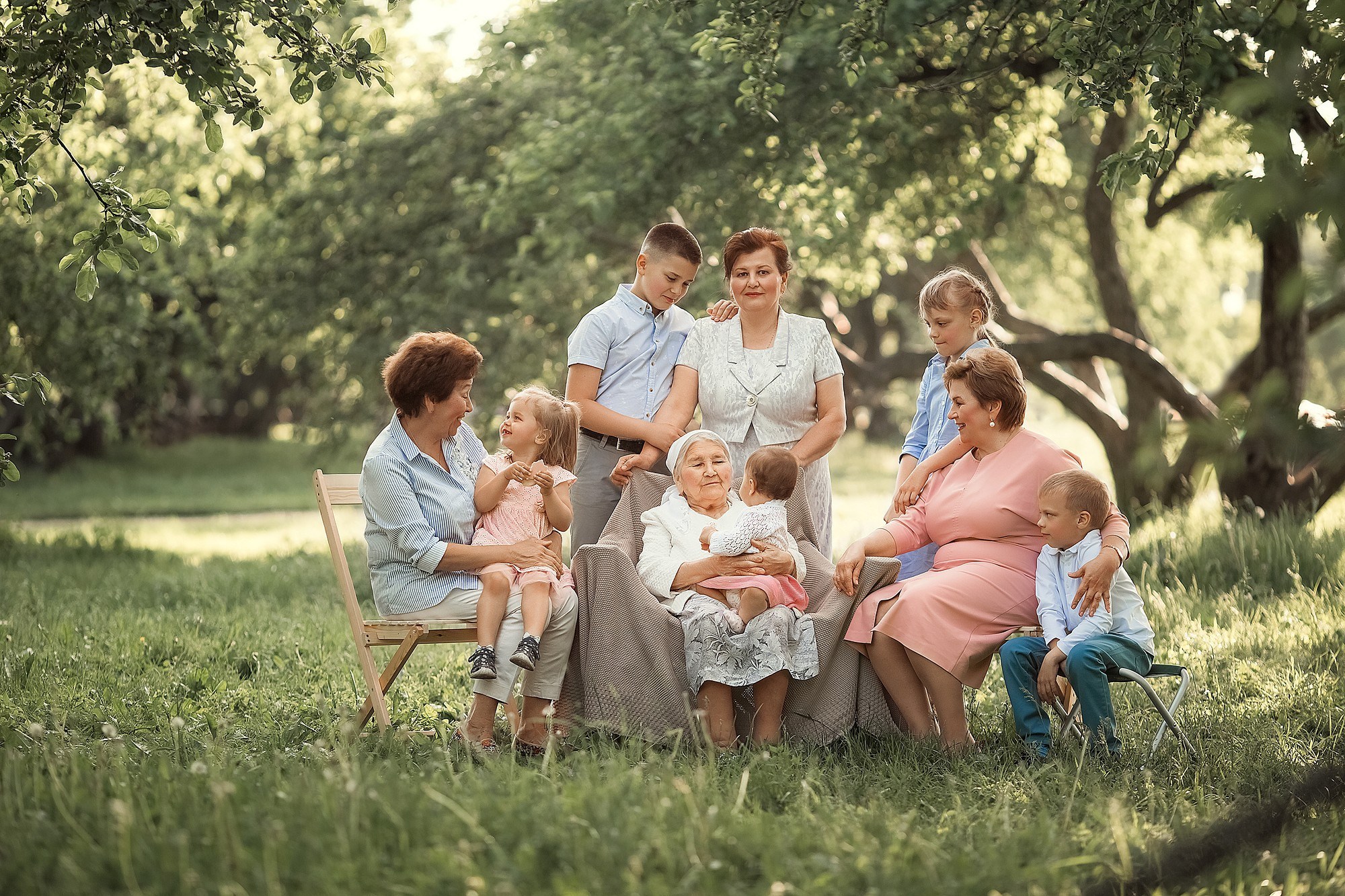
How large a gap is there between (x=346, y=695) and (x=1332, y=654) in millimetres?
4554

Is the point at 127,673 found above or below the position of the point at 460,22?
below

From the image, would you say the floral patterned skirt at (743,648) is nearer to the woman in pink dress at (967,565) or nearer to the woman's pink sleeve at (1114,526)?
the woman in pink dress at (967,565)

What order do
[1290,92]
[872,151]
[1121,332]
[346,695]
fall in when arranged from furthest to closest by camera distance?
[1121,332]
[872,151]
[346,695]
[1290,92]

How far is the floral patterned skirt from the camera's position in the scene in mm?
4359

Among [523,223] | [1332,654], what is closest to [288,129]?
[523,223]

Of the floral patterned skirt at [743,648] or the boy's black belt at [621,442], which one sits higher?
the boy's black belt at [621,442]

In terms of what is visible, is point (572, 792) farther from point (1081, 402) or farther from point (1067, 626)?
point (1081, 402)

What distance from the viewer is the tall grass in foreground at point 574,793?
2.82m

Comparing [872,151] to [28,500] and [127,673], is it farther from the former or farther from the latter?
[28,500]

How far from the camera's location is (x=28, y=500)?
18656 mm

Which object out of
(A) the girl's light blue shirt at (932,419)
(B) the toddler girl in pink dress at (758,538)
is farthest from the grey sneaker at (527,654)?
(A) the girl's light blue shirt at (932,419)

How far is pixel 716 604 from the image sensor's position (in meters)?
4.50

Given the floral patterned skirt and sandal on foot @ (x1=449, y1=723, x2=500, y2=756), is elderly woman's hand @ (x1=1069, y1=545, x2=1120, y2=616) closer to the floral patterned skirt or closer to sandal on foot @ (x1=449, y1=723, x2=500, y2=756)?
the floral patterned skirt

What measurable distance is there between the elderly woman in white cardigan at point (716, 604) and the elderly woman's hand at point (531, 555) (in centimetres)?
35
